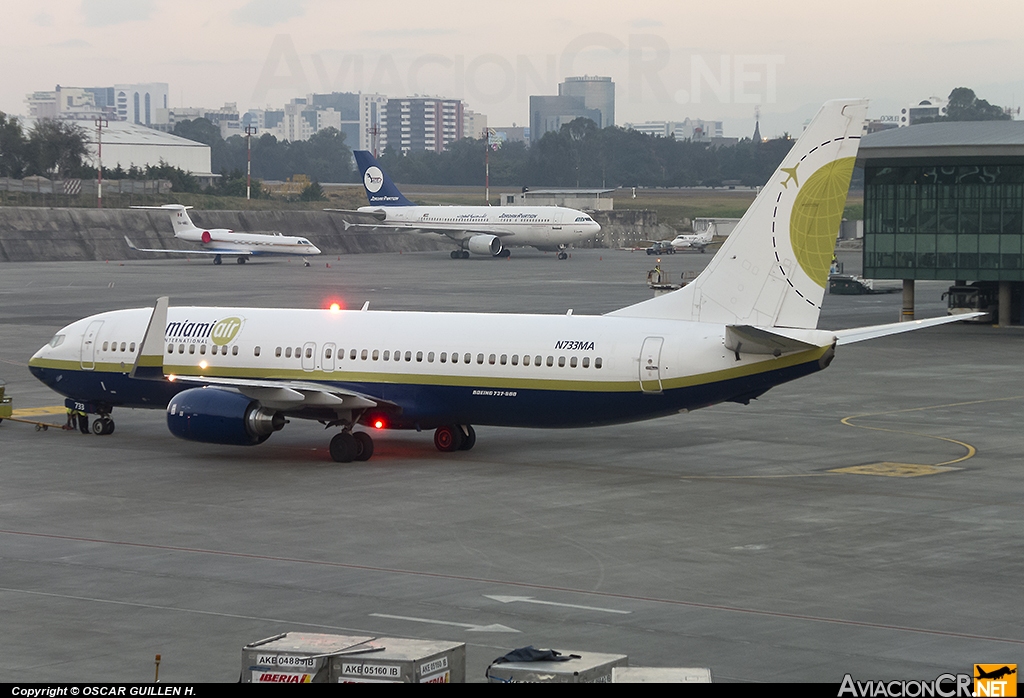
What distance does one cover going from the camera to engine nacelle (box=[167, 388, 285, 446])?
36.1 m

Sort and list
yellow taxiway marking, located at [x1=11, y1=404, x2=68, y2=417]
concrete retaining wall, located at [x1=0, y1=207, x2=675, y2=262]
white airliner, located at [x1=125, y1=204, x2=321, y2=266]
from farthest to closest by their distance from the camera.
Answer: concrete retaining wall, located at [x1=0, y1=207, x2=675, y2=262] → white airliner, located at [x1=125, y1=204, x2=321, y2=266] → yellow taxiway marking, located at [x1=11, y1=404, x2=68, y2=417]

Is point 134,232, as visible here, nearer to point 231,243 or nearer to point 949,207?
point 231,243

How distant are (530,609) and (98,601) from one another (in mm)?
7578

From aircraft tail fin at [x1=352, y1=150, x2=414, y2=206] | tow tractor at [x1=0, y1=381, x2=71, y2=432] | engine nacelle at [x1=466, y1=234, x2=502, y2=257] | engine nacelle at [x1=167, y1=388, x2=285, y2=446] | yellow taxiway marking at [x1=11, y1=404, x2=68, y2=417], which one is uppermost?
aircraft tail fin at [x1=352, y1=150, x2=414, y2=206]

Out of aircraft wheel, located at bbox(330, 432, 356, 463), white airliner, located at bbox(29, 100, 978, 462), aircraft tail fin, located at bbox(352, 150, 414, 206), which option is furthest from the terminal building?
aircraft tail fin, located at bbox(352, 150, 414, 206)

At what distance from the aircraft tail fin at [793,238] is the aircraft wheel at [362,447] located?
10109 millimetres

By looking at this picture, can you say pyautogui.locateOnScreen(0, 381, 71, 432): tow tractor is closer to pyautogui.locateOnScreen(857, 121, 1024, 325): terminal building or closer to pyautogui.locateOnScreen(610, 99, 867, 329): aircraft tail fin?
pyautogui.locateOnScreen(610, 99, 867, 329): aircraft tail fin

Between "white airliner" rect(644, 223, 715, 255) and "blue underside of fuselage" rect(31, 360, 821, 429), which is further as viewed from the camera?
"white airliner" rect(644, 223, 715, 255)

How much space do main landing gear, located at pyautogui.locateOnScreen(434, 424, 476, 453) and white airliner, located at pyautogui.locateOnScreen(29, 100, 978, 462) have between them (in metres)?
0.04

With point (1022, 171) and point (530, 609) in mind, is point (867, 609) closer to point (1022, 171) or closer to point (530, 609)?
point (530, 609)

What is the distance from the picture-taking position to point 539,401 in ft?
119

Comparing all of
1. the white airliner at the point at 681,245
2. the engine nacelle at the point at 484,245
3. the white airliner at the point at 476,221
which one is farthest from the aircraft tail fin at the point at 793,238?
the white airliner at the point at 681,245

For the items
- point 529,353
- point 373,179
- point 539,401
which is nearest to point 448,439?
point 539,401

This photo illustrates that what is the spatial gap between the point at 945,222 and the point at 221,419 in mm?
52809
